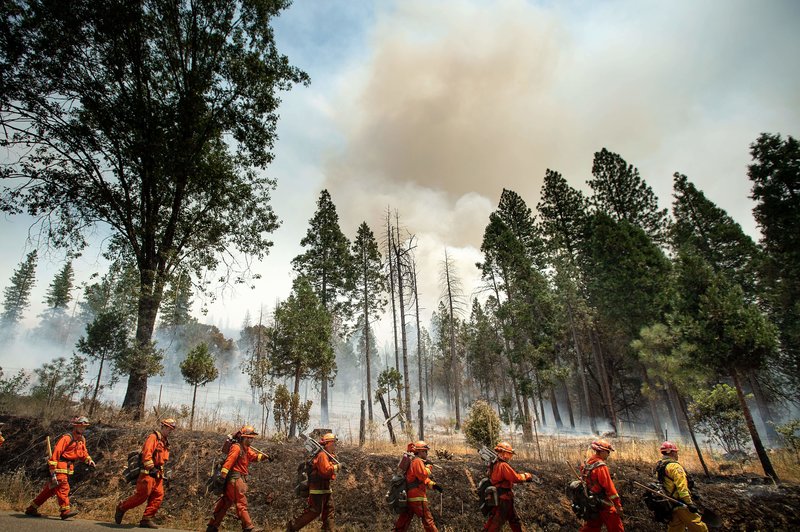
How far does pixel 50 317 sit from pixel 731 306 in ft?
413

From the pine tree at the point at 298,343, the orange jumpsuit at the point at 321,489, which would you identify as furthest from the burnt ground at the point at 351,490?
the pine tree at the point at 298,343

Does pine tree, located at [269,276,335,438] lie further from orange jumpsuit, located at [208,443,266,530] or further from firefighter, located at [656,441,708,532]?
firefighter, located at [656,441,708,532]

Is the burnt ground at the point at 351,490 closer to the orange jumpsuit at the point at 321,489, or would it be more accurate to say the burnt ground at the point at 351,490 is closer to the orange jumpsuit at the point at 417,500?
the orange jumpsuit at the point at 321,489

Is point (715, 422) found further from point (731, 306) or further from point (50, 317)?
point (50, 317)

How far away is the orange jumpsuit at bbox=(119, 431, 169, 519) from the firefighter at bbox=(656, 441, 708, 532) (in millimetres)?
9235

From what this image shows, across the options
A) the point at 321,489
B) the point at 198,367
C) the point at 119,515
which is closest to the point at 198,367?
the point at 198,367

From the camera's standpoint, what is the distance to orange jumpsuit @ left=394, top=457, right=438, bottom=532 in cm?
618

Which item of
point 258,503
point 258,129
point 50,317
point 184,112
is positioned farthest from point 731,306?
point 50,317

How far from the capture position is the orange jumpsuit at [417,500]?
6180mm

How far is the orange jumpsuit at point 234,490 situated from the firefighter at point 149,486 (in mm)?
1282

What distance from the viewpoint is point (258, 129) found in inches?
651

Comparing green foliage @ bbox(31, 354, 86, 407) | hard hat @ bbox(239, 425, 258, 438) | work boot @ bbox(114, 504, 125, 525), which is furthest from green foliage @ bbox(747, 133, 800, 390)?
Result: green foliage @ bbox(31, 354, 86, 407)

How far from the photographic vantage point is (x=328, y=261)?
29984 millimetres

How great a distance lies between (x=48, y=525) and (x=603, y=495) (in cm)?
933
